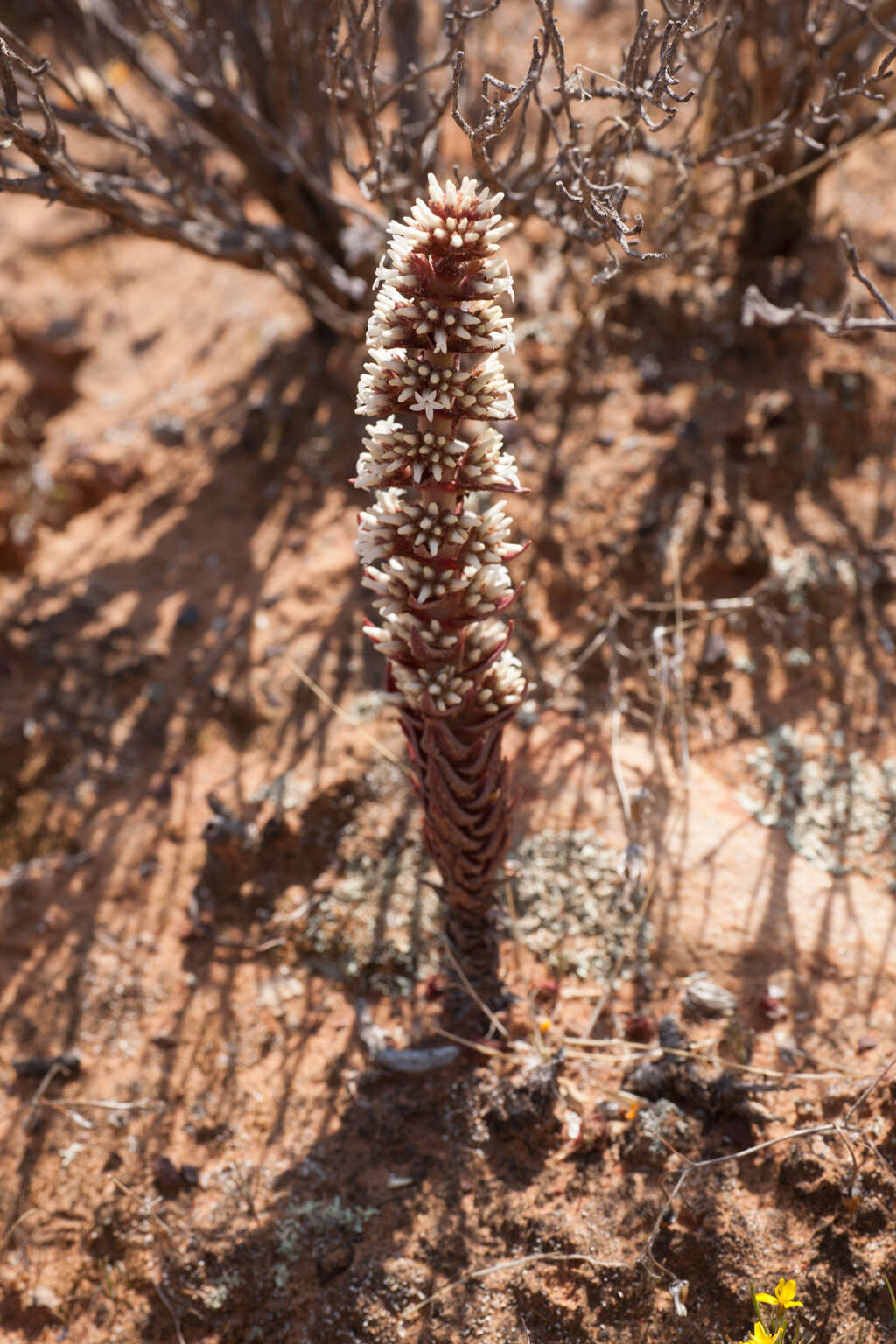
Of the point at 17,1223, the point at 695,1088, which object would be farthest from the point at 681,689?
the point at 17,1223

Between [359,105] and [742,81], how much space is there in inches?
81.5

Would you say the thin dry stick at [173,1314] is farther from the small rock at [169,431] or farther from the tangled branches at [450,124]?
the small rock at [169,431]

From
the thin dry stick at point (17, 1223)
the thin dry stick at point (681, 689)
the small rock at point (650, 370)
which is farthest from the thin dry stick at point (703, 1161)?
the small rock at point (650, 370)

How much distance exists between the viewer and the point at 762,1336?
7.50ft

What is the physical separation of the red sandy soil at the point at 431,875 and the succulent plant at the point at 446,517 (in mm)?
758

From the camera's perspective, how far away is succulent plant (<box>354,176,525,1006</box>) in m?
2.06

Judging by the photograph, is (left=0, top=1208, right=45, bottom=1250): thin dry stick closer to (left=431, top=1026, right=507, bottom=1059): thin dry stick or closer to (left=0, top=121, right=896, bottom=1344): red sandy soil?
(left=0, top=121, right=896, bottom=1344): red sandy soil

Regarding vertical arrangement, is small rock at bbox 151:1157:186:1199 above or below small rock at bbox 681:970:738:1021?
below

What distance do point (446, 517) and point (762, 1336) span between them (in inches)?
83.3

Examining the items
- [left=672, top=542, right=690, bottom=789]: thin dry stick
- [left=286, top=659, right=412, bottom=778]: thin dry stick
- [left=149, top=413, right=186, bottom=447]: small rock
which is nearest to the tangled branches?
[left=149, top=413, right=186, bottom=447]: small rock

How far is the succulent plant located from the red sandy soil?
0.76 metres

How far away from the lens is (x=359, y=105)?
371 centimetres

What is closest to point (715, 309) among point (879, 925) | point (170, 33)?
point (170, 33)

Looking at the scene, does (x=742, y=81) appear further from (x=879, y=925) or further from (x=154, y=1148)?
(x=154, y=1148)
